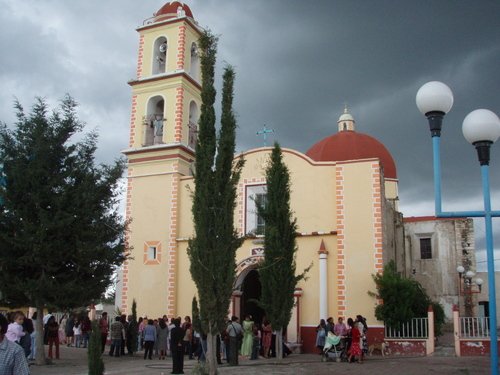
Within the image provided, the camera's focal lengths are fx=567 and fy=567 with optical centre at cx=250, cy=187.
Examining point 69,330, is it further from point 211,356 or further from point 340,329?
point 211,356

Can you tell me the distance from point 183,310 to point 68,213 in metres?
8.37

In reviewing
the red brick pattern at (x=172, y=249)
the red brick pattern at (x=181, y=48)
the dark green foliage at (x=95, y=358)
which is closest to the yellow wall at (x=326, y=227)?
the red brick pattern at (x=172, y=249)

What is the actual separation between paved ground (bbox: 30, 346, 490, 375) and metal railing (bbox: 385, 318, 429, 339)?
1150mm

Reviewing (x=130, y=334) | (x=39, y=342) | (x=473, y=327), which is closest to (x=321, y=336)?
(x=473, y=327)

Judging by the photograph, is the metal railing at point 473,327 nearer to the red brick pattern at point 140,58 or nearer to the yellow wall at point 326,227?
the yellow wall at point 326,227

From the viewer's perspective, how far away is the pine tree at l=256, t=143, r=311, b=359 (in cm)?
1694

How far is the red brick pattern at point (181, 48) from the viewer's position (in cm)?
2444

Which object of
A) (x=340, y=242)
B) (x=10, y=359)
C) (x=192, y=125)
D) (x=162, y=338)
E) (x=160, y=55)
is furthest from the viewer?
(x=160, y=55)

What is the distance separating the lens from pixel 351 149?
93.2ft

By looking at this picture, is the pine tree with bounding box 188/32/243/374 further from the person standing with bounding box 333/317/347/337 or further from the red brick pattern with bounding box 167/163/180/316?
the red brick pattern with bounding box 167/163/180/316

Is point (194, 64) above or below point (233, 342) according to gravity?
above

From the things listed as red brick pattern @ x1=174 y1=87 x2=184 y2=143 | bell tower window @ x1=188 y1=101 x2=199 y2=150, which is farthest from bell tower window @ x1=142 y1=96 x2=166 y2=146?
bell tower window @ x1=188 y1=101 x2=199 y2=150

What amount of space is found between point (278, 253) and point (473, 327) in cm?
698

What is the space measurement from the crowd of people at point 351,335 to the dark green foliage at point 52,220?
22.5 ft
